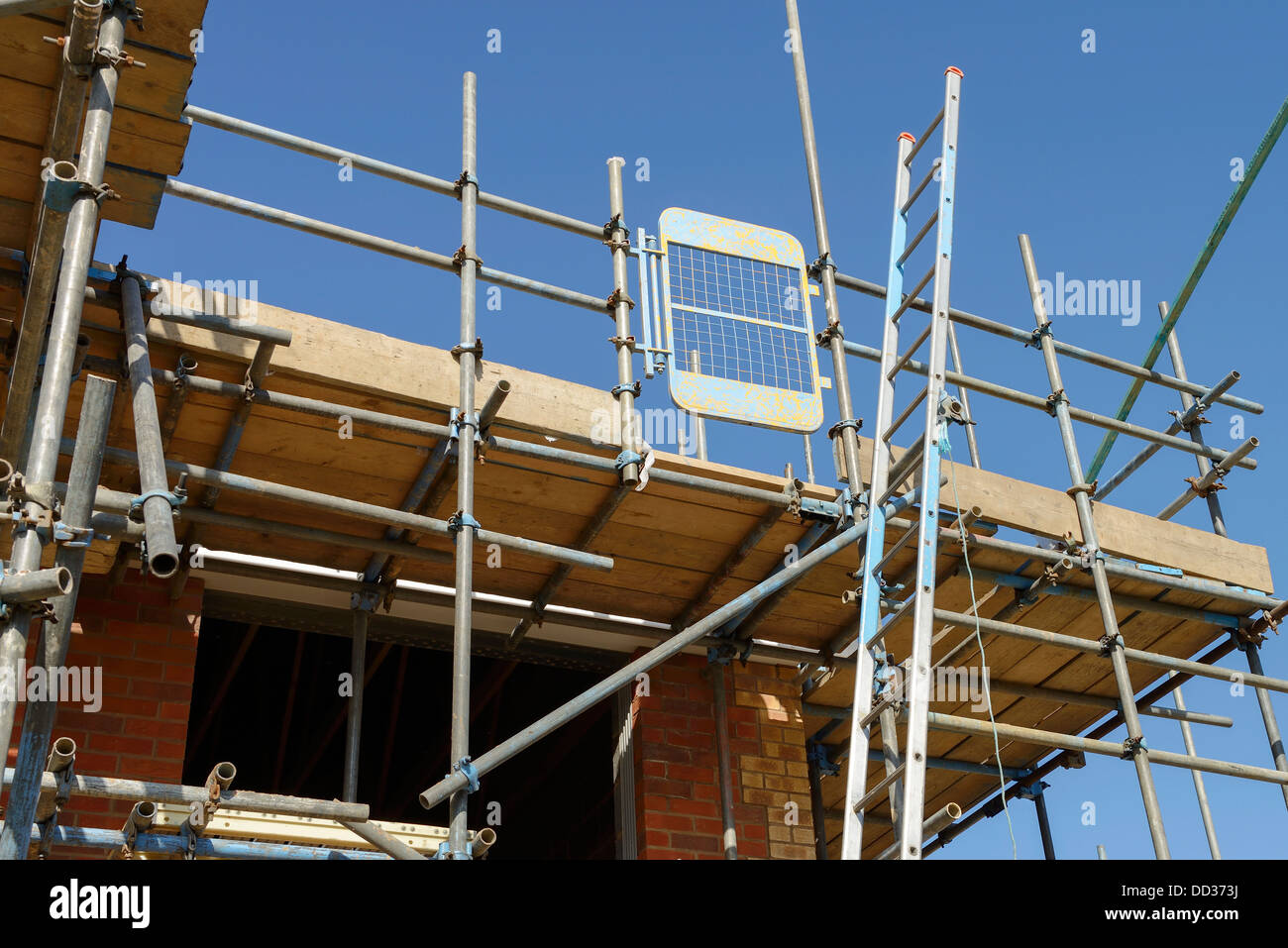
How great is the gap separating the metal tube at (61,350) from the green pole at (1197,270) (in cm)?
665

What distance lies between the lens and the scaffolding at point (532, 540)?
15.5 ft

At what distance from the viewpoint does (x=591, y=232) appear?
25.7 ft

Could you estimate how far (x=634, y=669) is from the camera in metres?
6.44

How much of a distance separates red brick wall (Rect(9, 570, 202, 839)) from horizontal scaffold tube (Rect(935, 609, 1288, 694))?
388 centimetres

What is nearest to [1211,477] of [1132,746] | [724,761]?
[1132,746]

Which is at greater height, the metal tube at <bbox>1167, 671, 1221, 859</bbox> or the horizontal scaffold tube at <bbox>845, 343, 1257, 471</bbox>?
the horizontal scaffold tube at <bbox>845, 343, 1257, 471</bbox>

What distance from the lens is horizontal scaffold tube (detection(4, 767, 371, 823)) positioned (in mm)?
4980

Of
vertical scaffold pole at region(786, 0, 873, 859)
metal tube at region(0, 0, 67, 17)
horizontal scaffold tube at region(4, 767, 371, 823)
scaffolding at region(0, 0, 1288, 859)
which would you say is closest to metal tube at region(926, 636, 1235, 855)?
scaffolding at region(0, 0, 1288, 859)

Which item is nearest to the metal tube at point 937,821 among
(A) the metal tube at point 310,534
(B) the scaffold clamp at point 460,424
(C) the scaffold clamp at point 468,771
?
(C) the scaffold clamp at point 468,771

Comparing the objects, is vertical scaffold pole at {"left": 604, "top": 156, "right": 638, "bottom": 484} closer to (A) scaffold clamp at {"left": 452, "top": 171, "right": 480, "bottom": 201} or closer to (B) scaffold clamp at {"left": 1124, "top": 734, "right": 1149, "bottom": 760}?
(A) scaffold clamp at {"left": 452, "top": 171, "right": 480, "bottom": 201}

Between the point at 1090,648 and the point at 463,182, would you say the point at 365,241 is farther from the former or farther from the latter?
the point at 1090,648
